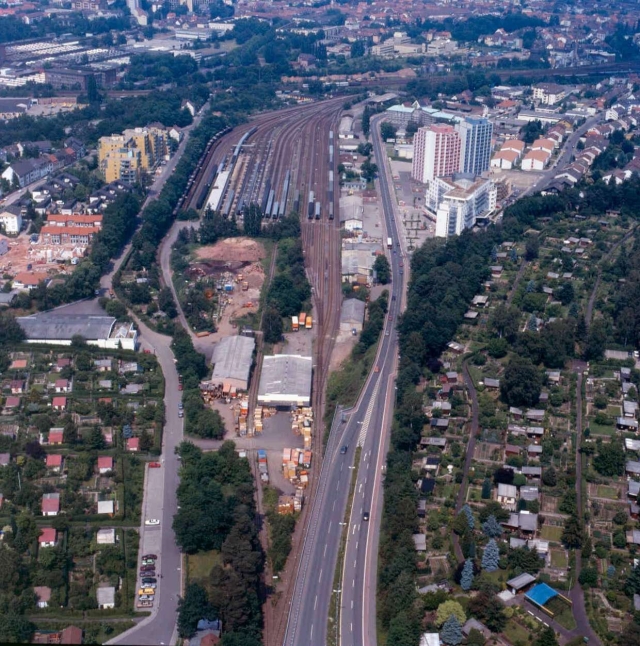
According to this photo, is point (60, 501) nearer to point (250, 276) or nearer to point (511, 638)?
point (511, 638)

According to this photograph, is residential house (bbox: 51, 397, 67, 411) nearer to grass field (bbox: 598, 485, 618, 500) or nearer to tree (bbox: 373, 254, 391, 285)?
tree (bbox: 373, 254, 391, 285)

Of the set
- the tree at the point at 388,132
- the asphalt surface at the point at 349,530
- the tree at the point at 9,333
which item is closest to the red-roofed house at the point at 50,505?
the asphalt surface at the point at 349,530

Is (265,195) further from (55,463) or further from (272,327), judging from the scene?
(55,463)

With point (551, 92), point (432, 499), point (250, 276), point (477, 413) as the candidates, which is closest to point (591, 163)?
point (551, 92)

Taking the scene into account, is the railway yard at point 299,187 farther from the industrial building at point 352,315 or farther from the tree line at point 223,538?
the tree line at point 223,538

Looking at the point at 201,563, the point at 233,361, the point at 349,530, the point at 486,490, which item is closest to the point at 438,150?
the point at 233,361

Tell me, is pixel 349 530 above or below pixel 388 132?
above
